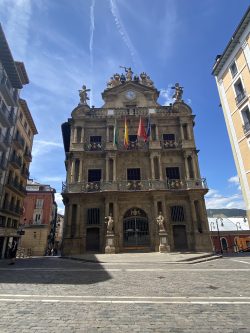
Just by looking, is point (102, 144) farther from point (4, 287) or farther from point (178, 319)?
point (178, 319)

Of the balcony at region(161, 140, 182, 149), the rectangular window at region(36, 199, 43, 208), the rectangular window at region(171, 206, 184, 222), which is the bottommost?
the rectangular window at region(171, 206, 184, 222)

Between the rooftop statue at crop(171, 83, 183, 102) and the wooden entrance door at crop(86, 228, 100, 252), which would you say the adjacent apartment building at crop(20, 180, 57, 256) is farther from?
the rooftop statue at crop(171, 83, 183, 102)

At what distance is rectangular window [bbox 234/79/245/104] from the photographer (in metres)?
20.1

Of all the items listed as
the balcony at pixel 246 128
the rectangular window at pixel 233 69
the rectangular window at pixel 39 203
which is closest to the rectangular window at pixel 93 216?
the balcony at pixel 246 128

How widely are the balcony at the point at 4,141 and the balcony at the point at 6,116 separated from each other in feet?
4.53

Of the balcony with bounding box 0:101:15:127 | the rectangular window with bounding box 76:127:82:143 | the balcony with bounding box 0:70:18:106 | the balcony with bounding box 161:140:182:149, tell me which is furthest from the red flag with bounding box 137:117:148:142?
the balcony with bounding box 0:70:18:106

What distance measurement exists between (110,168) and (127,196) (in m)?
3.53

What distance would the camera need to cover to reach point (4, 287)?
779cm

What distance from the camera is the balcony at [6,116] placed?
23558mm

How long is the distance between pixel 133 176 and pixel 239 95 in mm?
12553

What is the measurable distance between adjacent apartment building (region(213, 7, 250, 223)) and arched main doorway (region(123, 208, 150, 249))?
30.9ft

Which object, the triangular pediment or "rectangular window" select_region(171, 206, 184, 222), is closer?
"rectangular window" select_region(171, 206, 184, 222)

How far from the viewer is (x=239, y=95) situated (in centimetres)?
2027

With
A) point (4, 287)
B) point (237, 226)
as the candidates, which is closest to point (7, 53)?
point (4, 287)
